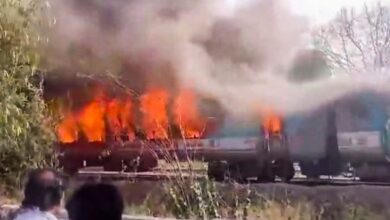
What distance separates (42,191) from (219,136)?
417 cm

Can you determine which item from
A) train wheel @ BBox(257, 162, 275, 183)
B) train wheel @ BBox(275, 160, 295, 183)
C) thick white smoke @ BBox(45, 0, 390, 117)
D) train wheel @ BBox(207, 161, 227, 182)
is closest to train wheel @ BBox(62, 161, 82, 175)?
thick white smoke @ BBox(45, 0, 390, 117)

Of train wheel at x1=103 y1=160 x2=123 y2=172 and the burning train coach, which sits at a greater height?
the burning train coach

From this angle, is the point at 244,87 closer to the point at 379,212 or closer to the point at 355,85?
the point at 355,85

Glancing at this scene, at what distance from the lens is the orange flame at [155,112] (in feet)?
19.6

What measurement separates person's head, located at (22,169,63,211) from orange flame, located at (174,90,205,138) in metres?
4.01

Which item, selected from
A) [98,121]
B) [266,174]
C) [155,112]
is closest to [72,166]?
[98,121]

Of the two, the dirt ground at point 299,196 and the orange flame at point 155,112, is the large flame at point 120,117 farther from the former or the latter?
the dirt ground at point 299,196

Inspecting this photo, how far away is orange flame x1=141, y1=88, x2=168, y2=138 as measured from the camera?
599 cm

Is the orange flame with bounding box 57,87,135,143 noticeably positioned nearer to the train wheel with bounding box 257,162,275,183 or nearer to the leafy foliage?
the leafy foliage

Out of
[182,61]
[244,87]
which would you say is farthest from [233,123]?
[182,61]

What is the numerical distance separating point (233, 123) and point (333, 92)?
0.85 meters

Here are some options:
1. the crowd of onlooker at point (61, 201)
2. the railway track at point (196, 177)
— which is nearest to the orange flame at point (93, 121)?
the railway track at point (196, 177)

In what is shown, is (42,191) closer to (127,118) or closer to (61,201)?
(61,201)

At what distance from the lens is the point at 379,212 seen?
15.7 ft
